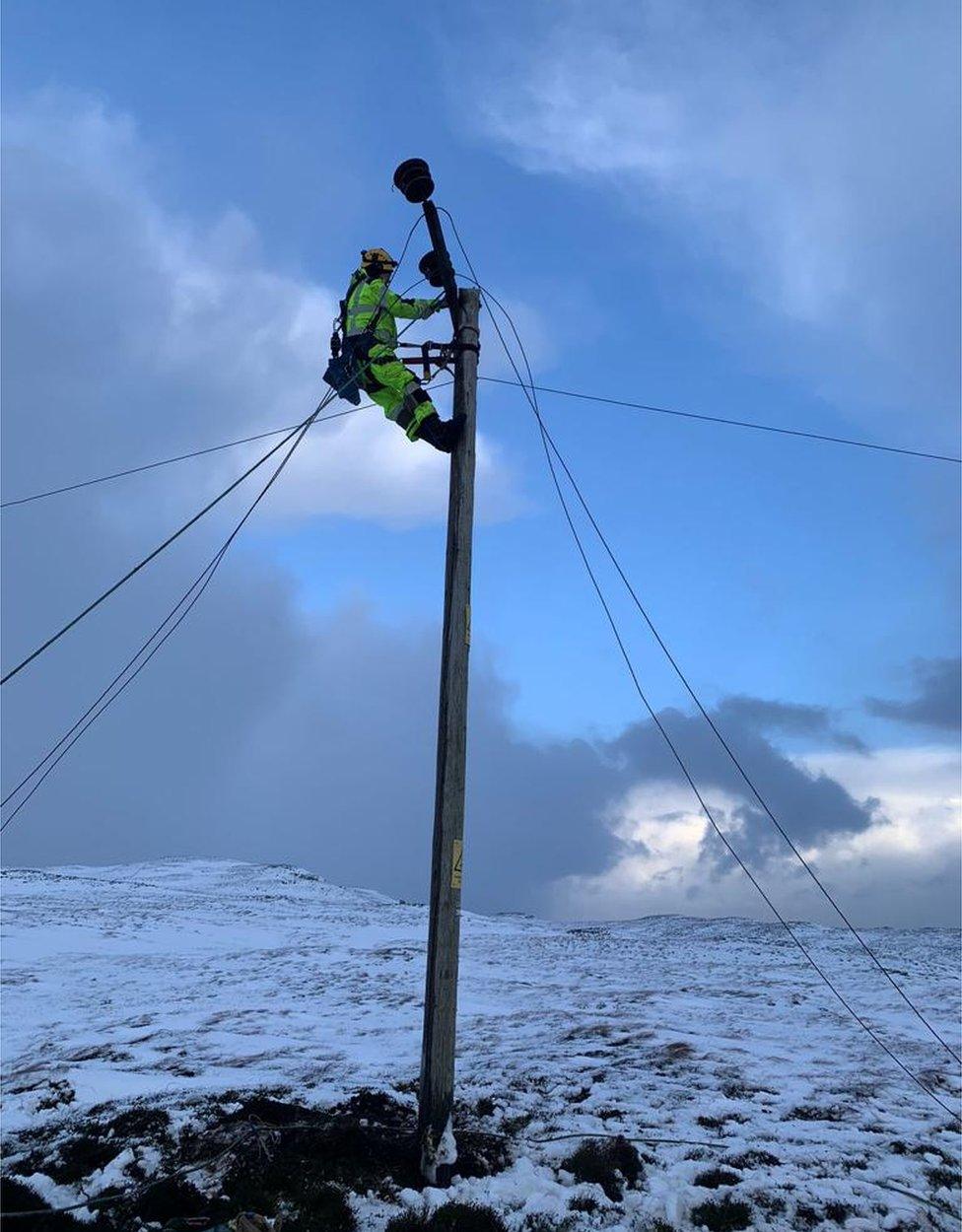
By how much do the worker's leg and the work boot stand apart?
4cm

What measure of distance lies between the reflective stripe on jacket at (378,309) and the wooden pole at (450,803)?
21.4 inches

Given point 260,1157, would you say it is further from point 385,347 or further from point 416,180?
point 416,180

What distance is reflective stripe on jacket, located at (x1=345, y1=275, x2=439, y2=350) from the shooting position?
8.48 meters

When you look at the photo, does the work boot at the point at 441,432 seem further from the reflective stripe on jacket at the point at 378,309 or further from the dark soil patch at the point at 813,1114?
the dark soil patch at the point at 813,1114

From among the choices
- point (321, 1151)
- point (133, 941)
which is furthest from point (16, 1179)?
point (133, 941)

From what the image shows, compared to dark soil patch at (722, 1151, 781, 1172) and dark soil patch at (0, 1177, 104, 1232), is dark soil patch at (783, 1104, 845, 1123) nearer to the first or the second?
dark soil patch at (722, 1151, 781, 1172)

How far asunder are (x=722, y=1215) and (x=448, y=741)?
4.23 meters

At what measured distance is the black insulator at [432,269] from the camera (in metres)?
8.56

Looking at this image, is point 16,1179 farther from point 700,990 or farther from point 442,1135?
point 700,990

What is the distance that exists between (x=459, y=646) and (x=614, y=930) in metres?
22.8

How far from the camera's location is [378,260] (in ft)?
29.3

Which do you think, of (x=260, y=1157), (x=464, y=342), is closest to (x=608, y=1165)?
(x=260, y=1157)

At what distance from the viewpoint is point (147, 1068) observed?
9867mm

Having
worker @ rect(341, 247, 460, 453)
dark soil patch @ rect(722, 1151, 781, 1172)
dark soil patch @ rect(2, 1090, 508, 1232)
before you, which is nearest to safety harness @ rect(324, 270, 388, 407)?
worker @ rect(341, 247, 460, 453)
